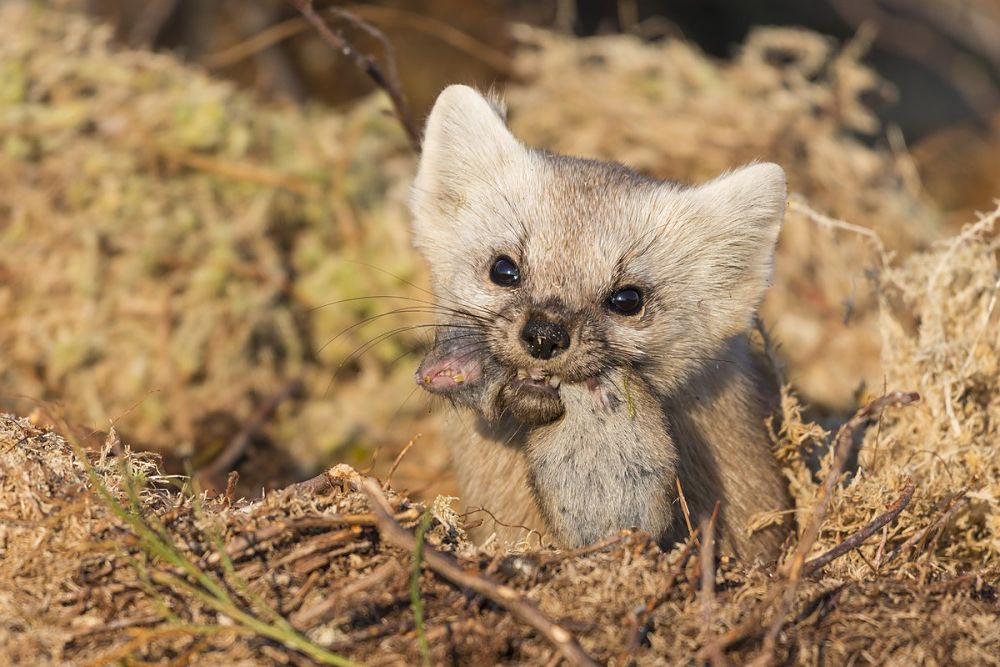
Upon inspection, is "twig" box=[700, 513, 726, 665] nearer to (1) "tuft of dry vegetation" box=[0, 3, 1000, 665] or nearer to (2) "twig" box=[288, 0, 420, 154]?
(1) "tuft of dry vegetation" box=[0, 3, 1000, 665]

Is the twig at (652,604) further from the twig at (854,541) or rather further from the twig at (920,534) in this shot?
the twig at (920,534)

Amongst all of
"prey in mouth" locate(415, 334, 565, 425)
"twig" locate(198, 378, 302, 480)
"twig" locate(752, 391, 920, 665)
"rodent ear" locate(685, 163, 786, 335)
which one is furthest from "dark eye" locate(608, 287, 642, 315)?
"twig" locate(198, 378, 302, 480)

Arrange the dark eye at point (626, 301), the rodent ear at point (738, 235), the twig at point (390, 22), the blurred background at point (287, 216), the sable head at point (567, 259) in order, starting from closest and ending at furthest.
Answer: the sable head at point (567, 259)
the dark eye at point (626, 301)
the rodent ear at point (738, 235)
the blurred background at point (287, 216)
the twig at point (390, 22)

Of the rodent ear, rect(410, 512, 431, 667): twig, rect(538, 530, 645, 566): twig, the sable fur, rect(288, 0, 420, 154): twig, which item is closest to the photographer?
rect(410, 512, 431, 667): twig

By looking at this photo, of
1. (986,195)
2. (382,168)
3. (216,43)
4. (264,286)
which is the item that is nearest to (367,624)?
(264,286)

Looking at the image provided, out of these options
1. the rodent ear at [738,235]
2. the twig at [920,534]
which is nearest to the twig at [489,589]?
the twig at [920,534]

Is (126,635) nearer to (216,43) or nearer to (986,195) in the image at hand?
(216,43)
